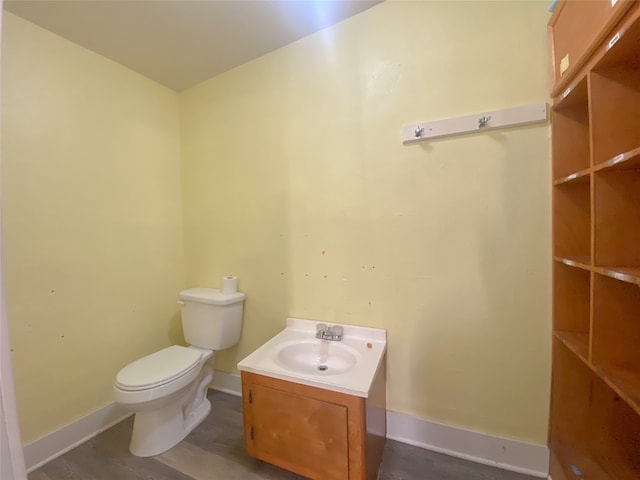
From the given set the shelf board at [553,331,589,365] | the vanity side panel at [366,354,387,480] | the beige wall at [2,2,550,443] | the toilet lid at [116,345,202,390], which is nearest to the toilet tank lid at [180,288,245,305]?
the beige wall at [2,2,550,443]

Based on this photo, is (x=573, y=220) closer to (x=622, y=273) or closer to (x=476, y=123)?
(x=622, y=273)

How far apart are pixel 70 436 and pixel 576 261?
259 centimetres

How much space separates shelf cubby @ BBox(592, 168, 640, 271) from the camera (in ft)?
2.74

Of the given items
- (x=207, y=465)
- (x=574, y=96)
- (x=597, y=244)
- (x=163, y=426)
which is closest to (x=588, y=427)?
(x=597, y=244)

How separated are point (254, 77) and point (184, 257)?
4.69ft

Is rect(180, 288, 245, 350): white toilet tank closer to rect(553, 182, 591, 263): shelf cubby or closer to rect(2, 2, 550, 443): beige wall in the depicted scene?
rect(2, 2, 550, 443): beige wall

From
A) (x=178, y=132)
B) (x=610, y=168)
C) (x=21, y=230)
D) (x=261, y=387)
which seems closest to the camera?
(x=610, y=168)

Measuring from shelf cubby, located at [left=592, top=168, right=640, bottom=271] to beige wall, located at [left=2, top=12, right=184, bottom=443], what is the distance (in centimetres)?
236

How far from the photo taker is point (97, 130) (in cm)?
161

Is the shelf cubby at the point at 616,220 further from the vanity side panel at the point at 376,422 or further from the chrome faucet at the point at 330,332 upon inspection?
the chrome faucet at the point at 330,332

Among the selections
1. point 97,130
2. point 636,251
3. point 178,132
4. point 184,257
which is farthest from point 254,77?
point 636,251

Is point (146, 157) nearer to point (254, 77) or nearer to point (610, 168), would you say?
point (254, 77)

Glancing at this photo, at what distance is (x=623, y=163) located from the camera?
764mm

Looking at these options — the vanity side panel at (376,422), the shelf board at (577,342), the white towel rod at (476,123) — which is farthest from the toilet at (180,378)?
the shelf board at (577,342)
